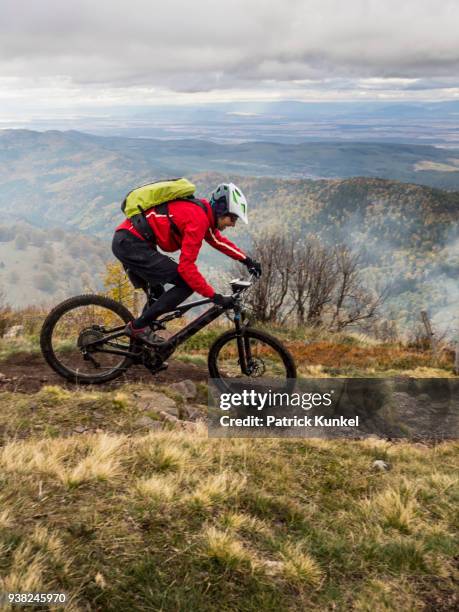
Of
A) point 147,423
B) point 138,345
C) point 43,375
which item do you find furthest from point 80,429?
point 43,375

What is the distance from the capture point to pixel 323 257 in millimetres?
32688

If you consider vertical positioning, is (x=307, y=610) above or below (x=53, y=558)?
below

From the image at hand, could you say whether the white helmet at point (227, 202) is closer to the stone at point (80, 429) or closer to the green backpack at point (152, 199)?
the green backpack at point (152, 199)

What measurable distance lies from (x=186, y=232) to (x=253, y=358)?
2.18 m

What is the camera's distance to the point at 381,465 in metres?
5.30

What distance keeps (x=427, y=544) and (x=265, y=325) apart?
1360cm

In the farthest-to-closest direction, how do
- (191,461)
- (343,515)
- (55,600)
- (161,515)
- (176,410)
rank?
1. (176,410)
2. (191,461)
3. (343,515)
4. (161,515)
5. (55,600)

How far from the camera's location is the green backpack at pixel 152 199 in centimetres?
584

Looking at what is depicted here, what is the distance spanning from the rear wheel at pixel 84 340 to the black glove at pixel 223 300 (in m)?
1.24

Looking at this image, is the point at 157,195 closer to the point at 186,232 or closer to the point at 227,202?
the point at 186,232

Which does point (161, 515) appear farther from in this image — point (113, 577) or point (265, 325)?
point (265, 325)

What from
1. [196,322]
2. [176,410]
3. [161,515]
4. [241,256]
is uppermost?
[241,256]

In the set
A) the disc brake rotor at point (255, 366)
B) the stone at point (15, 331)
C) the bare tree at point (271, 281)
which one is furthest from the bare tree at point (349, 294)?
the disc brake rotor at point (255, 366)

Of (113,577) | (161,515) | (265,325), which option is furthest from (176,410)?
(265,325)
